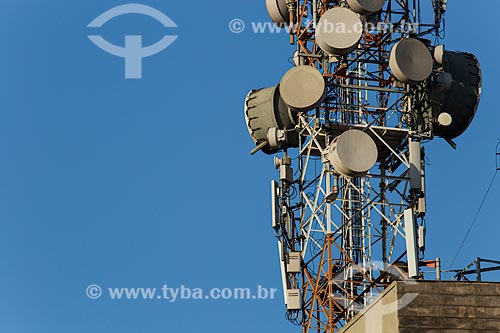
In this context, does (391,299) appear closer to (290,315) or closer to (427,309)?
(427,309)

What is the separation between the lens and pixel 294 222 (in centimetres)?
6800

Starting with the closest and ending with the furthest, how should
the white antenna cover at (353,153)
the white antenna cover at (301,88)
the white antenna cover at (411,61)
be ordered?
the white antenna cover at (353,153), the white antenna cover at (301,88), the white antenna cover at (411,61)

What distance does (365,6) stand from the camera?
67125 millimetres

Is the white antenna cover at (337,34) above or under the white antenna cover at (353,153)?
above

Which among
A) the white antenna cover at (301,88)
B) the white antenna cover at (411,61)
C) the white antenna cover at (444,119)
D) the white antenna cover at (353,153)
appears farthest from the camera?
the white antenna cover at (444,119)

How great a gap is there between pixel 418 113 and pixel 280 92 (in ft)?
19.3

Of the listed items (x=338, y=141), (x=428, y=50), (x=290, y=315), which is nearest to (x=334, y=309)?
(x=290, y=315)

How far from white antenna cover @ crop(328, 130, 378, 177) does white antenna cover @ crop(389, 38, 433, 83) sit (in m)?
3.51

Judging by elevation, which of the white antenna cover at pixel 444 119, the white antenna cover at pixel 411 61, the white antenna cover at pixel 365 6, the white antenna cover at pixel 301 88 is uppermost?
the white antenna cover at pixel 365 6

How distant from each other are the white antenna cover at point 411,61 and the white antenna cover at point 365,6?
6.04ft

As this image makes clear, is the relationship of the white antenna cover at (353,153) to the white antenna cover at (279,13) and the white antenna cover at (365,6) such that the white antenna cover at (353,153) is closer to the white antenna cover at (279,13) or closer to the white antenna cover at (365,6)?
the white antenna cover at (365,6)

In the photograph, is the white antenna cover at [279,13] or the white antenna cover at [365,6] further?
the white antenna cover at [279,13]

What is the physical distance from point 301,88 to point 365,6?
433 cm

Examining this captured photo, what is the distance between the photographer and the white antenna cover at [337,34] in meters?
65.8
